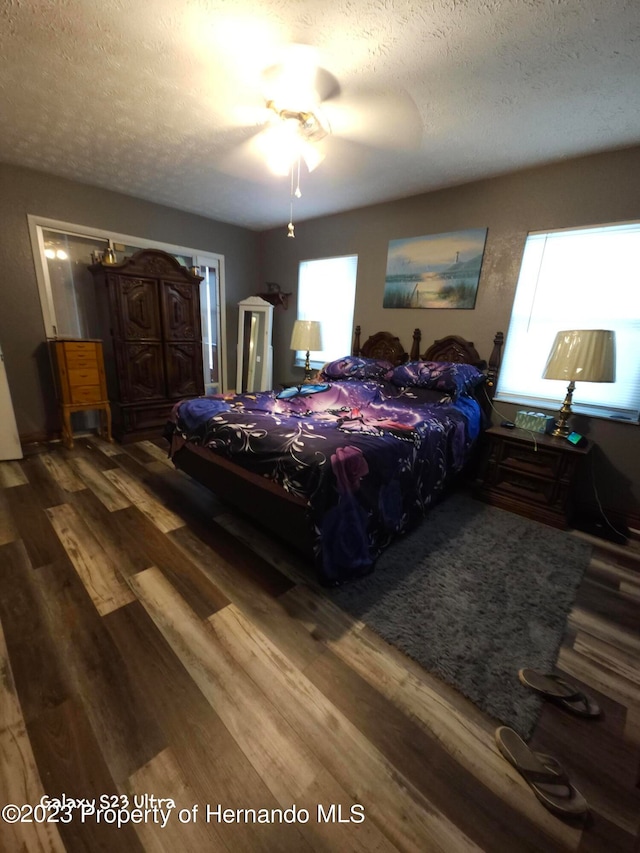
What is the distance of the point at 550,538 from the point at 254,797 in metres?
2.19

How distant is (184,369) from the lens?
3887 mm

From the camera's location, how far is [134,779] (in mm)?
973

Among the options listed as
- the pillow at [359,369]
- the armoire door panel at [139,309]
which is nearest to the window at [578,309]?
the pillow at [359,369]

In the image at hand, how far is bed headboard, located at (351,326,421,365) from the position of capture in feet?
11.1

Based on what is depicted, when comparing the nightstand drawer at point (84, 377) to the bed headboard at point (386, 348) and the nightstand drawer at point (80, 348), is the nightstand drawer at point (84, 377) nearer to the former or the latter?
the nightstand drawer at point (80, 348)

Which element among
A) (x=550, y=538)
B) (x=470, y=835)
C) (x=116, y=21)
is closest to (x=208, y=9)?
(x=116, y=21)

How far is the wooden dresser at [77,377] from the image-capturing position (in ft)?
10.3

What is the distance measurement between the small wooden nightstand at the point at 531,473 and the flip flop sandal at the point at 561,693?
1.37 m

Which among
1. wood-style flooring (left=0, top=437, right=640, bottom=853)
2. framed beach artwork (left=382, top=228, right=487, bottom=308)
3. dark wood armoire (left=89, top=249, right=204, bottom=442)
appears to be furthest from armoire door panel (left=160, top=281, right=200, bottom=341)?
wood-style flooring (left=0, top=437, right=640, bottom=853)

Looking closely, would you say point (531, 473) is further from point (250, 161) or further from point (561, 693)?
point (250, 161)

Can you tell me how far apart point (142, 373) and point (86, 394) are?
549 mm

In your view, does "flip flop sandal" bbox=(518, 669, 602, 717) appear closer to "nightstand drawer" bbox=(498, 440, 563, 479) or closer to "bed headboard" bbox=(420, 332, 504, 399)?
"nightstand drawer" bbox=(498, 440, 563, 479)

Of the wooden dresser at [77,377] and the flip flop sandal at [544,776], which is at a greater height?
the wooden dresser at [77,377]

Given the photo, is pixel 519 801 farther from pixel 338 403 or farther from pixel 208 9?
pixel 208 9
